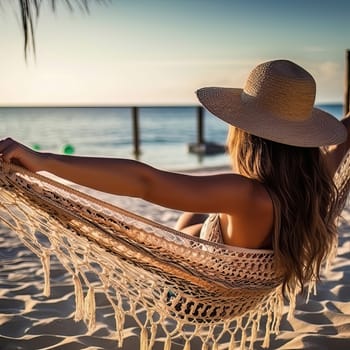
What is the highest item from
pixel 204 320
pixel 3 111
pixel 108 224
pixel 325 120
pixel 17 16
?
pixel 17 16

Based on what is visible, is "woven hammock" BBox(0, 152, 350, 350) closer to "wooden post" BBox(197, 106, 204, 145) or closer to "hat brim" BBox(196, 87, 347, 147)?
"hat brim" BBox(196, 87, 347, 147)

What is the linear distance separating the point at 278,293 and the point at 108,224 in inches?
24.3

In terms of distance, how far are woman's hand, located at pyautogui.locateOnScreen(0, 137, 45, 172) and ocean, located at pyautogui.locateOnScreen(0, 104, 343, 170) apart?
7089 mm

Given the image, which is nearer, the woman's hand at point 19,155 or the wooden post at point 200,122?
the woman's hand at point 19,155

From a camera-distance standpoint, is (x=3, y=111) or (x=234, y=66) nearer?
(x=234, y=66)

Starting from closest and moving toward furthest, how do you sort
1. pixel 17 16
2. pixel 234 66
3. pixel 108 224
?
pixel 108 224 < pixel 17 16 < pixel 234 66

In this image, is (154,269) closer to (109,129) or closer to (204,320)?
(204,320)

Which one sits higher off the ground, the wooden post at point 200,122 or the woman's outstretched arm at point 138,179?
the woman's outstretched arm at point 138,179

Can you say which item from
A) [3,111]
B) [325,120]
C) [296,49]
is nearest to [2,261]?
[325,120]

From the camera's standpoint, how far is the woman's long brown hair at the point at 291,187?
1267 millimetres

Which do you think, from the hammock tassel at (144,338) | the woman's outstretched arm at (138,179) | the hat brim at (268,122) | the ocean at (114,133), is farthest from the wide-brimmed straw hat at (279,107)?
the ocean at (114,133)

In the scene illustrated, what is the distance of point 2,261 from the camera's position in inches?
102

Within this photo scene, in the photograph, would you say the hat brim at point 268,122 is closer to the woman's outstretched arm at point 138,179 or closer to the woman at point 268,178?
the woman at point 268,178

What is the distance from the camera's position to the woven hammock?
1.23m
